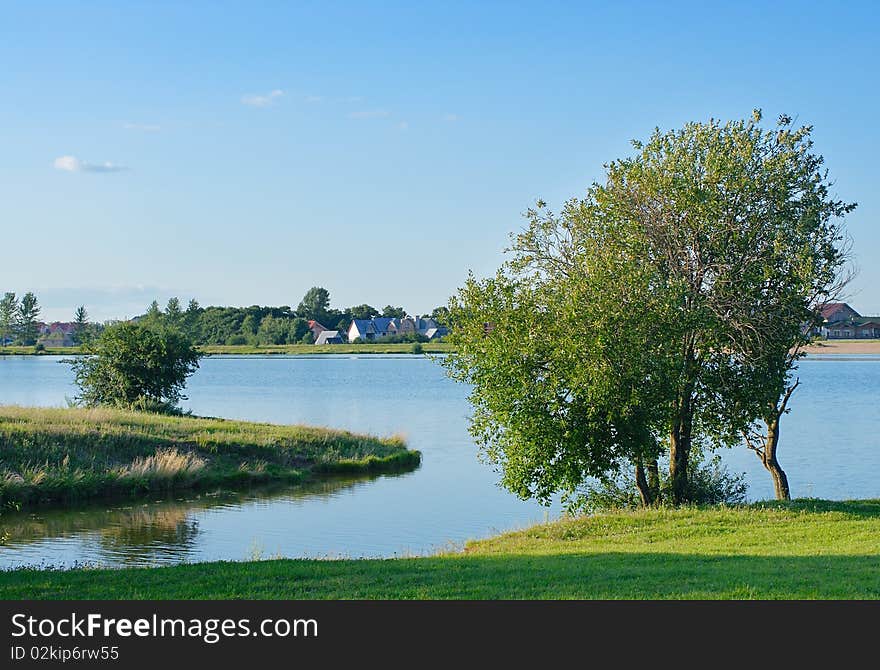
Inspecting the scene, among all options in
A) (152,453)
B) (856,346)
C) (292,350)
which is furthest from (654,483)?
(292,350)

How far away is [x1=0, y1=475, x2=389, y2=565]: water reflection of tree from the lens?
2362cm

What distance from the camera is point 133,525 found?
27.4 m

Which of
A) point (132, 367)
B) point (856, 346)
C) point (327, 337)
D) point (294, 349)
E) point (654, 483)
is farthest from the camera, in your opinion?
point (327, 337)

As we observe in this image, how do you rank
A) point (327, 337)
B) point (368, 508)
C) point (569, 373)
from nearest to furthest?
1. point (569, 373)
2. point (368, 508)
3. point (327, 337)

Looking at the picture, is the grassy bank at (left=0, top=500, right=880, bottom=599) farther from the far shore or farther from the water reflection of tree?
the far shore

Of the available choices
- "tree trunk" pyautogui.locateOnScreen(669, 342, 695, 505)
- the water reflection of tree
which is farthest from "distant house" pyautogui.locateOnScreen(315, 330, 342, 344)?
"tree trunk" pyautogui.locateOnScreen(669, 342, 695, 505)

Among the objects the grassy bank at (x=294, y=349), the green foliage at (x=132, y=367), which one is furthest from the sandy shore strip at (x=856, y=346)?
the green foliage at (x=132, y=367)

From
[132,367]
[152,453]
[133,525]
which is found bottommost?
[133,525]

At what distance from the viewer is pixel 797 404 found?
66188mm

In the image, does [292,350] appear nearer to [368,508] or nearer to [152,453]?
[152,453]

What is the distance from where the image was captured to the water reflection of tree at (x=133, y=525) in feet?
77.5

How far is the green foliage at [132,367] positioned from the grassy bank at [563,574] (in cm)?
3511

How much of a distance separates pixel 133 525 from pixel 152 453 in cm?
827
